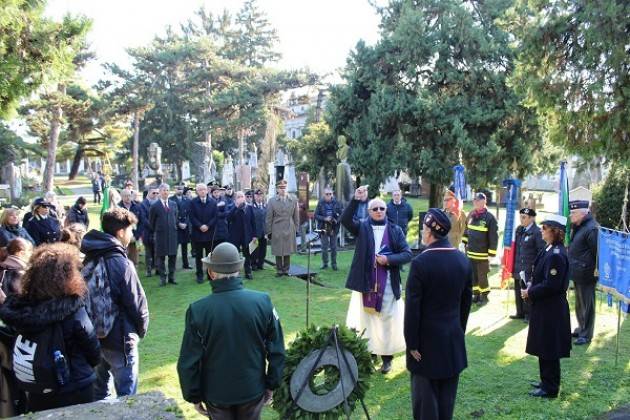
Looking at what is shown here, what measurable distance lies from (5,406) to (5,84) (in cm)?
614

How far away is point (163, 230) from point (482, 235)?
6094mm

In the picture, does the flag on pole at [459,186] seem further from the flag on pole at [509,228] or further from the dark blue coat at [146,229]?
the dark blue coat at [146,229]

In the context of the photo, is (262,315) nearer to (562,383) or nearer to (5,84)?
(562,383)

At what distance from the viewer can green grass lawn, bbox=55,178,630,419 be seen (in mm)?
5277

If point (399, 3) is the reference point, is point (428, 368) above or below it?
below

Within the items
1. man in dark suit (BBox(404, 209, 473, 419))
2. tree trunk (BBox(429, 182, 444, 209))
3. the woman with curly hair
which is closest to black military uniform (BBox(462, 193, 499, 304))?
man in dark suit (BBox(404, 209, 473, 419))

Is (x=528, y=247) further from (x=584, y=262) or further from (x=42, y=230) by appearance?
(x=42, y=230)

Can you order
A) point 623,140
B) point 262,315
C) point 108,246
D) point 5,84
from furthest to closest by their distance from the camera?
point 623,140 → point 5,84 → point 108,246 → point 262,315

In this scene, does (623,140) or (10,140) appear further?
(10,140)

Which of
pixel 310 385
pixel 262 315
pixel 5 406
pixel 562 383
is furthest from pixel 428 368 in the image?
pixel 5 406

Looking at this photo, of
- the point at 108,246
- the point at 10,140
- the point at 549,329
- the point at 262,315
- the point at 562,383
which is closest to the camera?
the point at 262,315

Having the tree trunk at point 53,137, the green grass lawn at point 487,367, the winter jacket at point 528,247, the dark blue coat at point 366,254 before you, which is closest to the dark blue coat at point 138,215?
the green grass lawn at point 487,367

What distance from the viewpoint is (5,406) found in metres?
3.96

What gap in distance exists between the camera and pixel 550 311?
5387 millimetres
